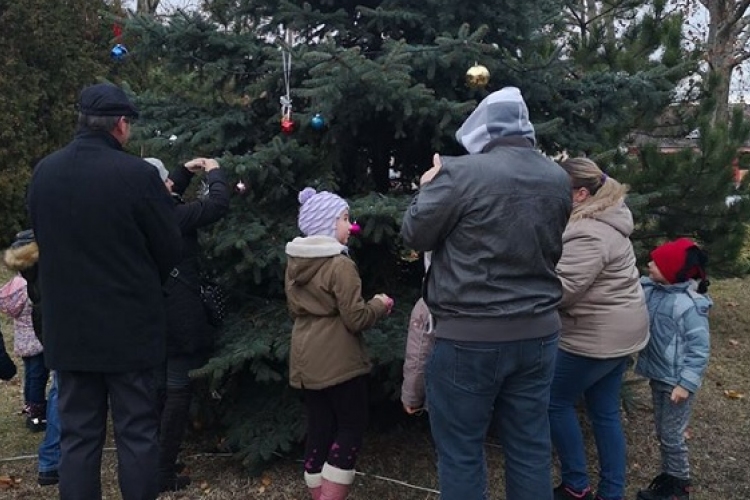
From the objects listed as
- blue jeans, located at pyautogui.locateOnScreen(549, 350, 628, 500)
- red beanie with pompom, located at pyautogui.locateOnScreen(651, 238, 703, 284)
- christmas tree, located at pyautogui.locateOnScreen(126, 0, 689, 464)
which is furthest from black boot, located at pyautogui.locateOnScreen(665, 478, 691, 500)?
christmas tree, located at pyautogui.locateOnScreen(126, 0, 689, 464)

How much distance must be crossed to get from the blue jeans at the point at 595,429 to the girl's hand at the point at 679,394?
0.29 m

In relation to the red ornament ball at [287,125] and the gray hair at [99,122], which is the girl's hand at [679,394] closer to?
the red ornament ball at [287,125]

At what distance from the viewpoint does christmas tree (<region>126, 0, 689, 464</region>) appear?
4.41 metres

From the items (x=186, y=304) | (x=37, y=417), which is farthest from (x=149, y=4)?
(x=186, y=304)

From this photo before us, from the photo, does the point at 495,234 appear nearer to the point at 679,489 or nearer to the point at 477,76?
the point at 477,76

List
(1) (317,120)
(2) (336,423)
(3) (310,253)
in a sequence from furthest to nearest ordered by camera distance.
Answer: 1. (1) (317,120)
2. (2) (336,423)
3. (3) (310,253)

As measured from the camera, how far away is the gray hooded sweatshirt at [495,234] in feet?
9.91

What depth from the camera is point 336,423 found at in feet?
13.6

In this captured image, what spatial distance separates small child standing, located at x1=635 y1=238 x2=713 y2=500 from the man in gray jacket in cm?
127

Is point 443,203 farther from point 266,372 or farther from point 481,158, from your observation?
point 266,372

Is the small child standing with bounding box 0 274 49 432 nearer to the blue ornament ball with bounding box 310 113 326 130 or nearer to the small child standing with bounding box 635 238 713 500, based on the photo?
the blue ornament ball with bounding box 310 113 326 130

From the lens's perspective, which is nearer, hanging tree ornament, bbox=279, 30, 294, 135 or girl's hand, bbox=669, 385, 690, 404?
girl's hand, bbox=669, 385, 690, 404

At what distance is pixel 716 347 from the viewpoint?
8656 millimetres

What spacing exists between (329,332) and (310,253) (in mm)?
391
